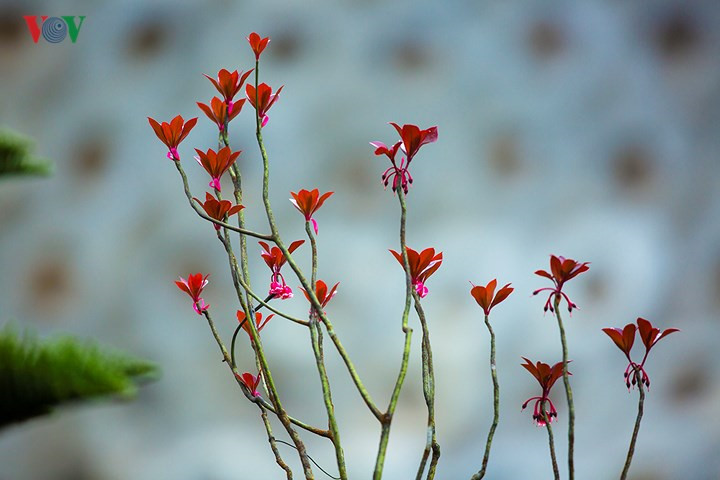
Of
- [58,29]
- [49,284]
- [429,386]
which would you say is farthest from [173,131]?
[58,29]

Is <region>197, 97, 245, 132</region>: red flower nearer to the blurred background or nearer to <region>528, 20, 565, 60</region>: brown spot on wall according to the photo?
the blurred background

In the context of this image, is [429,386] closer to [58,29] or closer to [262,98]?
[262,98]

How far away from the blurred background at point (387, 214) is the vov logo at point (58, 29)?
0.03 meters

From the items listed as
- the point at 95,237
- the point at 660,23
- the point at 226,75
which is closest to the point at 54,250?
the point at 95,237

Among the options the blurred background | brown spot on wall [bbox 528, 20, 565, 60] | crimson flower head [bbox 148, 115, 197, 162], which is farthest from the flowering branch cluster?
brown spot on wall [bbox 528, 20, 565, 60]

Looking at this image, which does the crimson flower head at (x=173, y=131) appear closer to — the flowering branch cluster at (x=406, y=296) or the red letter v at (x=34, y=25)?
the flowering branch cluster at (x=406, y=296)

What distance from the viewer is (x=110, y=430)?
2.27 metres

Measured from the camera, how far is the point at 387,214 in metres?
2.38

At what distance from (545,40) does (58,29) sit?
1670 millimetres

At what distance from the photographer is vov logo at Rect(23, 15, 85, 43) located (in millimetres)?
2396

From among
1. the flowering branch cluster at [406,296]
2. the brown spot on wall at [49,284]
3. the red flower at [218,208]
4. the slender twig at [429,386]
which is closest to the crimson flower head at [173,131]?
the flowering branch cluster at [406,296]

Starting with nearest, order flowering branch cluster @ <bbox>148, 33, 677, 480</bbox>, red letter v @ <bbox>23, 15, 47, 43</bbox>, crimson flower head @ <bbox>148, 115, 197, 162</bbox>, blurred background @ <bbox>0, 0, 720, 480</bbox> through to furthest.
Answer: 1. flowering branch cluster @ <bbox>148, 33, 677, 480</bbox>
2. crimson flower head @ <bbox>148, 115, 197, 162</bbox>
3. blurred background @ <bbox>0, 0, 720, 480</bbox>
4. red letter v @ <bbox>23, 15, 47, 43</bbox>

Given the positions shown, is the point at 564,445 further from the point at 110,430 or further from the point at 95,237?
the point at 95,237

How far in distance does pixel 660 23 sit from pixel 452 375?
1377 millimetres
